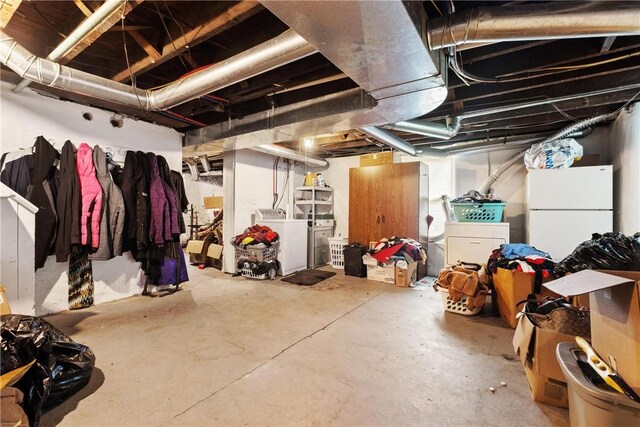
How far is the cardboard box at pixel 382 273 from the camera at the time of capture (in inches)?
162

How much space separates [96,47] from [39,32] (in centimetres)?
40

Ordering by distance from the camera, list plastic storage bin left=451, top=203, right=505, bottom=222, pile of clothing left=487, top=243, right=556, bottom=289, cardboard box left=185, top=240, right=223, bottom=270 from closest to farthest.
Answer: pile of clothing left=487, top=243, right=556, bottom=289
plastic storage bin left=451, top=203, right=505, bottom=222
cardboard box left=185, top=240, right=223, bottom=270

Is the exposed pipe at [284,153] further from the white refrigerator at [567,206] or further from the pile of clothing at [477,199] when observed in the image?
the white refrigerator at [567,206]

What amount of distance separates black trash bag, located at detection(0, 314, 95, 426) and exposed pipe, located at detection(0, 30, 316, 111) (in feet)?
5.86

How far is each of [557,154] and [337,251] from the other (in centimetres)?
357

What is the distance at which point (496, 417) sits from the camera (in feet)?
4.62

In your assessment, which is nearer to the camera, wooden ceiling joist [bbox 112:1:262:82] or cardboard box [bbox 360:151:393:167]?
wooden ceiling joist [bbox 112:1:262:82]

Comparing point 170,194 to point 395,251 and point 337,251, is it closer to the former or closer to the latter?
point 337,251

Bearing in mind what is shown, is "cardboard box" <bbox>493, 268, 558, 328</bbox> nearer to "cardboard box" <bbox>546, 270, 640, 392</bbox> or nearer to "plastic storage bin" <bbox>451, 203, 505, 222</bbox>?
"plastic storage bin" <bbox>451, 203, 505, 222</bbox>

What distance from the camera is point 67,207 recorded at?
2648 millimetres

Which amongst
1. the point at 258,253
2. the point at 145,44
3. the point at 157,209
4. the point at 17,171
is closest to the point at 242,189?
the point at 258,253

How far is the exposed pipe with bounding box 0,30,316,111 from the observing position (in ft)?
5.72

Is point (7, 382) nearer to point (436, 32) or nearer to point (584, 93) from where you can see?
point (436, 32)

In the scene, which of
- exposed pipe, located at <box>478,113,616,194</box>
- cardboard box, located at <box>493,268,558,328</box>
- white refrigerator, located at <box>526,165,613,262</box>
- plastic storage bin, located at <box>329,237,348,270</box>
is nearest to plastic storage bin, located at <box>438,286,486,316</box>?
cardboard box, located at <box>493,268,558,328</box>
